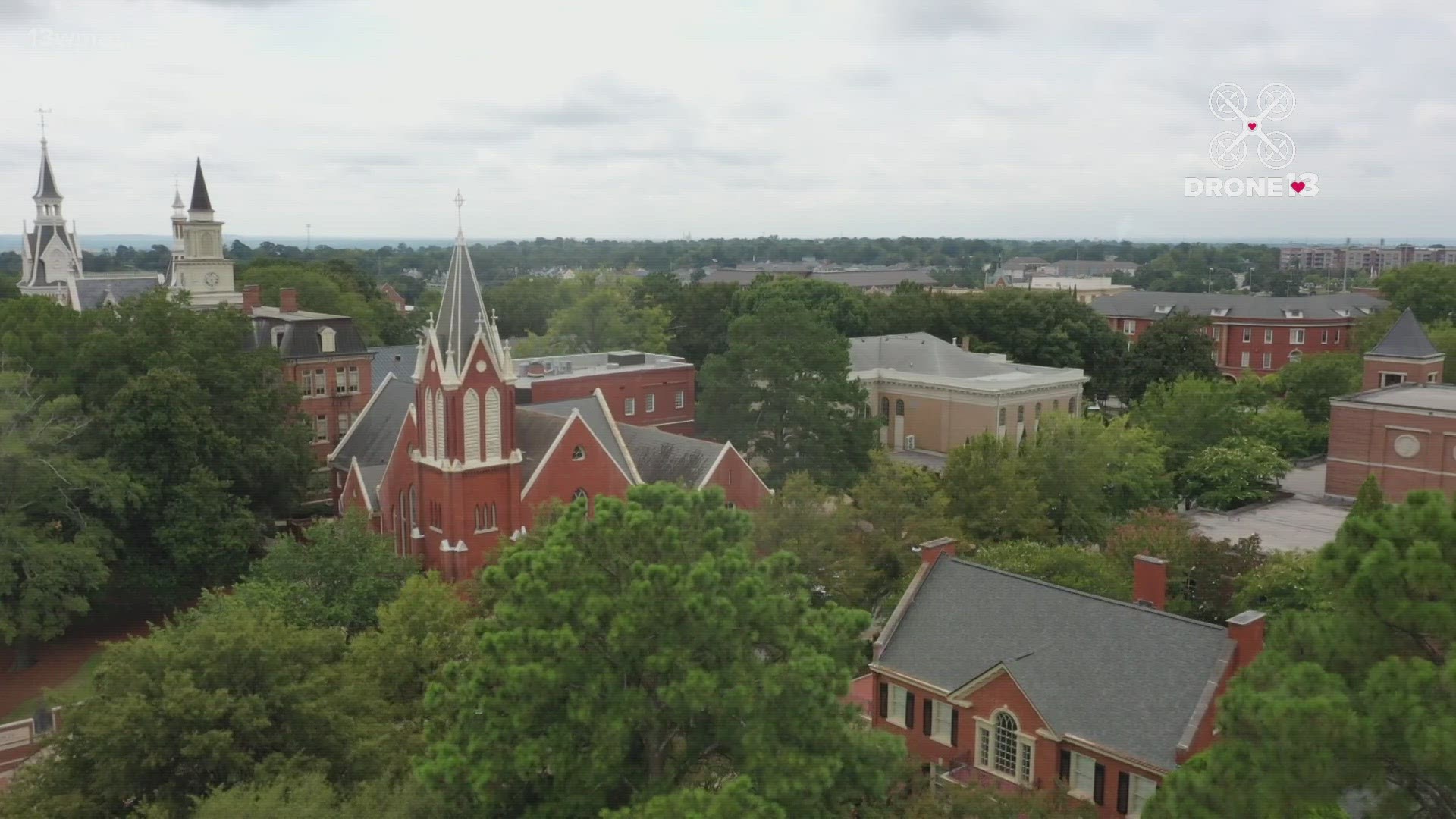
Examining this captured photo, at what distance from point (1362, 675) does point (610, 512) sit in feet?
34.4

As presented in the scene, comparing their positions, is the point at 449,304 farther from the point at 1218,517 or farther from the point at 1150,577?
the point at 1218,517

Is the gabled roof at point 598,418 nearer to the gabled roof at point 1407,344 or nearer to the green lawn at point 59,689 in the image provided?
the green lawn at point 59,689

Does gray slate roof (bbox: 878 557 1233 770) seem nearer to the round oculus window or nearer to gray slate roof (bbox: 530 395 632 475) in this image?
gray slate roof (bbox: 530 395 632 475)

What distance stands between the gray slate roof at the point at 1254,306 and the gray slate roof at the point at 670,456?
68431mm

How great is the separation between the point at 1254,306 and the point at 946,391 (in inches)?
1964

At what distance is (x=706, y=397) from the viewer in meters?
52.6

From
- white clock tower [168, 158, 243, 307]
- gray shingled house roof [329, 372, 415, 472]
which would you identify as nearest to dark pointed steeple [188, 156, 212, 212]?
white clock tower [168, 158, 243, 307]

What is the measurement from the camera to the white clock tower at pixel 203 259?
73625 mm

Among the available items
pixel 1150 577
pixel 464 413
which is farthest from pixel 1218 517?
pixel 464 413

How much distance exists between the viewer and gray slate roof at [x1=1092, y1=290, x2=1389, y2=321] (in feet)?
338

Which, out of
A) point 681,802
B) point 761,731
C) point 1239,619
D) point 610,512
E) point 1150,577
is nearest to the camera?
point 681,802

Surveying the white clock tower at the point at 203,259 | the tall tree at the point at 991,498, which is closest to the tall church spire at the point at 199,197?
the white clock tower at the point at 203,259

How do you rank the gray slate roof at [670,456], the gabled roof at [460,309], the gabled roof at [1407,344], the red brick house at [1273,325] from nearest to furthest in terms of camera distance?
the gabled roof at [460,309] < the gray slate roof at [670,456] < the gabled roof at [1407,344] < the red brick house at [1273,325]

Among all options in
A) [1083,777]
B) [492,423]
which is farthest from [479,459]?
[1083,777]
